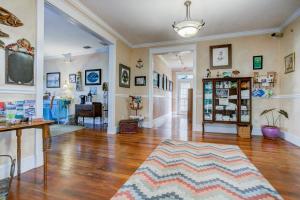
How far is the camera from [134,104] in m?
4.94

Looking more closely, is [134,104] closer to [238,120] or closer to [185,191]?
[238,120]

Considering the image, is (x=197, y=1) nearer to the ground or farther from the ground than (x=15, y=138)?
farther from the ground

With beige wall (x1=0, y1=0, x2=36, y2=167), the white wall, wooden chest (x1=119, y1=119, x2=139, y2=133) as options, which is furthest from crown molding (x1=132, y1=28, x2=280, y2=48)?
beige wall (x1=0, y1=0, x2=36, y2=167)

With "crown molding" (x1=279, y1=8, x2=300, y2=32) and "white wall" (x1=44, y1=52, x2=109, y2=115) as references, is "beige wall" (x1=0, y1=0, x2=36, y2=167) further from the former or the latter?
"crown molding" (x1=279, y1=8, x2=300, y2=32)

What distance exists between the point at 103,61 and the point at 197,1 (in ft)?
12.5

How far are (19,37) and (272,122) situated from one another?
5154mm

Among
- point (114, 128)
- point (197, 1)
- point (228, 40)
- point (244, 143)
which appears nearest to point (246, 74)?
point (228, 40)

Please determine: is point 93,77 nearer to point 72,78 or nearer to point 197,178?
point 72,78

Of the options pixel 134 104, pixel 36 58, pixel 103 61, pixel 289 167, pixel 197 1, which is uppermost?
pixel 197 1

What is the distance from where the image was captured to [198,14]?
3.27 m

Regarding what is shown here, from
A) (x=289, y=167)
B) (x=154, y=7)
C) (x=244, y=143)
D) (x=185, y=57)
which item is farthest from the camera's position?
(x=185, y=57)

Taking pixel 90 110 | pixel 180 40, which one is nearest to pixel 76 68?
pixel 90 110

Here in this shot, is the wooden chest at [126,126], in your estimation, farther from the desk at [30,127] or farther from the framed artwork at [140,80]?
the desk at [30,127]

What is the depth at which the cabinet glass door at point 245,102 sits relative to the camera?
3.96 meters
